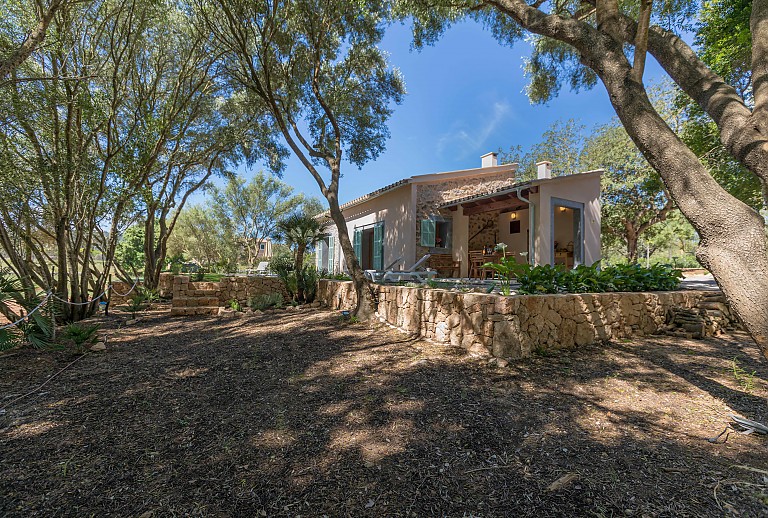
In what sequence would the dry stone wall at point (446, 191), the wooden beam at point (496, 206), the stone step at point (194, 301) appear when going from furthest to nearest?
1. the dry stone wall at point (446, 191)
2. the wooden beam at point (496, 206)
3. the stone step at point (194, 301)

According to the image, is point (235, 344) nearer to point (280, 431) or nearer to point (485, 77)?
point (280, 431)

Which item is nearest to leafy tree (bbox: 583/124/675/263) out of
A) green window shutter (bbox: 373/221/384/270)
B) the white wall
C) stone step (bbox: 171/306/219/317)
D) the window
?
the white wall

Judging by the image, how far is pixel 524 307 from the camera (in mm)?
4055

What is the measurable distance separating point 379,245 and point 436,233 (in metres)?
2.11

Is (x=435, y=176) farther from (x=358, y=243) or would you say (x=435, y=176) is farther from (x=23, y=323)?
(x=23, y=323)

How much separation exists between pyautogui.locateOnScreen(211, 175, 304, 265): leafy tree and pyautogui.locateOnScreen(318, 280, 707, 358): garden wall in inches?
824

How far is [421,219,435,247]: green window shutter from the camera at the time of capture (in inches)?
406

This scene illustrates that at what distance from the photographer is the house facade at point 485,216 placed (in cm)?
891

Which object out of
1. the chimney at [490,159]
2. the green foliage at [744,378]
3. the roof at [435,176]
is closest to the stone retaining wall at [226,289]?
the roof at [435,176]

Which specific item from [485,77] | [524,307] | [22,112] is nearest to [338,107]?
[22,112]

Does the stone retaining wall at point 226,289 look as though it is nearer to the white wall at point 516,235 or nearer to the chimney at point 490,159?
the white wall at point 516,235

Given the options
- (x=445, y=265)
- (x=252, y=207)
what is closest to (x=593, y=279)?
(x=445, y=265)

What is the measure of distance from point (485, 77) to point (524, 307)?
1531 cm

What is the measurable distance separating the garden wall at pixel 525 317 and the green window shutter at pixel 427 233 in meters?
4.50
